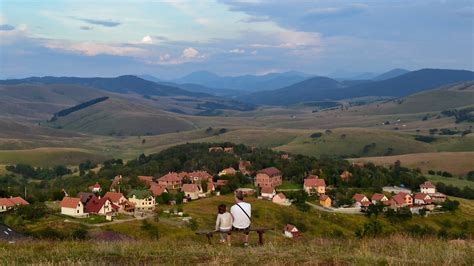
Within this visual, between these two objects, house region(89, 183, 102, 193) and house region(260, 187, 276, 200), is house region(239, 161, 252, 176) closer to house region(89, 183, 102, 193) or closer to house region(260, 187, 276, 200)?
house region(260, 187, 276, 200)

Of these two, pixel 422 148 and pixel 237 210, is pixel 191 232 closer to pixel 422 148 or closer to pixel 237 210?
pixel 237 210

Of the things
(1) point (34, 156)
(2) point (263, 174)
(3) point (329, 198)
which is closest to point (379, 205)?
(3) point (329, 198)

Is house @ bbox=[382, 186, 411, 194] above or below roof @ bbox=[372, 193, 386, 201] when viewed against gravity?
below

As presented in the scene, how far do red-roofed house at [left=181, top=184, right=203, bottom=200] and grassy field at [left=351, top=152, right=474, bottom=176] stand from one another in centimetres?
7642

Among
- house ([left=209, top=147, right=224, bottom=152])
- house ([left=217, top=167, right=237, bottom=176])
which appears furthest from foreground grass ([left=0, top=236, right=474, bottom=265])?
house ([left=209, top=147, right=224, bottom=152])

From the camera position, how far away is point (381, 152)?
19438 centimetres

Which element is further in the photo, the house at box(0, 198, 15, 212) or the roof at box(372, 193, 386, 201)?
Answer: the roof at box(372, 193, 386, 201)

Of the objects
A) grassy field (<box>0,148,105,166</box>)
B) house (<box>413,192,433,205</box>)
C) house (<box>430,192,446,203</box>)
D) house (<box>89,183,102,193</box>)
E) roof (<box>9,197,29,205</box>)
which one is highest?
roof (<box>9,197,29,205</box>)

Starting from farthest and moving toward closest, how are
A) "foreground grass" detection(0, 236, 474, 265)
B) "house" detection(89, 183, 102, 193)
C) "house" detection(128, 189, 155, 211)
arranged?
"house" detection(89, 183, 102, 193) < "house" detection(128, 189, 155, 211) < "foreground grass" detection(0, 236, 474, 265)

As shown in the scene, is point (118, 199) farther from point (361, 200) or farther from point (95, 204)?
point (361, 200)

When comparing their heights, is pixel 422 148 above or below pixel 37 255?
below

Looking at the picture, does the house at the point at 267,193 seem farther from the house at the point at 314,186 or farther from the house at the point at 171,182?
the house at the point at 171,182

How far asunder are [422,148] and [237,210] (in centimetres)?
19407

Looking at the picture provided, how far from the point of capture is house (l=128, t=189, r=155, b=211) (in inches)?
2803
